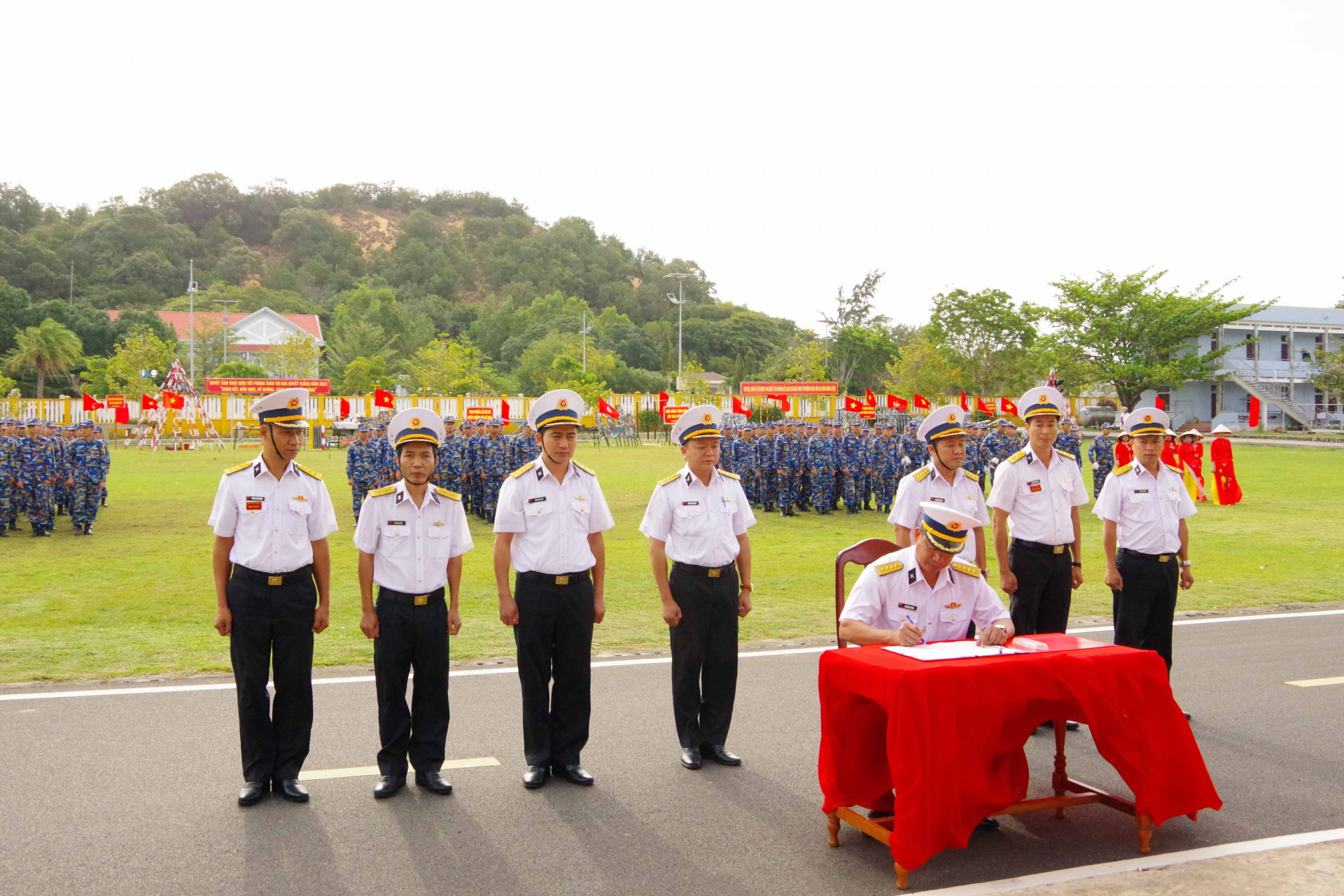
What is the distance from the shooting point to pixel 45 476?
52.6 ft

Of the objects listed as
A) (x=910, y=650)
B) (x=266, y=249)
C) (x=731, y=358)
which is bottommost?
(x=910, y=650)

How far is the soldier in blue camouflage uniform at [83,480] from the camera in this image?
1631cm

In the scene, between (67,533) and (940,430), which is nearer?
(940,430)

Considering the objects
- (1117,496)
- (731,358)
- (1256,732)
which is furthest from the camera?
(731,358)

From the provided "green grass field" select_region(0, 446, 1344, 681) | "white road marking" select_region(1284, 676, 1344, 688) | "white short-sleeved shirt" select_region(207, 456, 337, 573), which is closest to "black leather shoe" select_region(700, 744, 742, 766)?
"white short-sleeved shirt" select_region(207, 456, 337, 573)

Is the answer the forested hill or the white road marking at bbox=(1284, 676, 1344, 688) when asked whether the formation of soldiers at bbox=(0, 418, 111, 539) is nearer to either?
the white road marking at bbox=(1284, 676, 1344, 688)

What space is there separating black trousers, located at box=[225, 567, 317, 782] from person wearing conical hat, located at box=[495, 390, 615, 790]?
3.47ft

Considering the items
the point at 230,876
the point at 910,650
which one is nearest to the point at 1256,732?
the point at 910,650

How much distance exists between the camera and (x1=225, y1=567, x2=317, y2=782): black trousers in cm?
509

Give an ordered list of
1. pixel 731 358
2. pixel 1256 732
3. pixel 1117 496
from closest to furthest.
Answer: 1. pixel 1256 732
2. pixel 1117 496
3. pixel 731 358

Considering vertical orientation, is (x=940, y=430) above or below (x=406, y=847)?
above

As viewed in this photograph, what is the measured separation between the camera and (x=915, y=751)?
13.6 ft

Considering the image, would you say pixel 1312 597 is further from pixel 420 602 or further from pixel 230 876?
pixel 230 876

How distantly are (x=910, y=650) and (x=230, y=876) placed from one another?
10.3 feet
